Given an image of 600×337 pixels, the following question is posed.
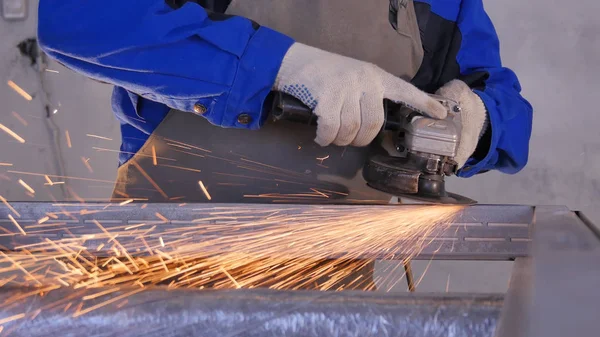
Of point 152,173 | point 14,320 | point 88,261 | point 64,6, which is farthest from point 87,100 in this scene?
point 14,320

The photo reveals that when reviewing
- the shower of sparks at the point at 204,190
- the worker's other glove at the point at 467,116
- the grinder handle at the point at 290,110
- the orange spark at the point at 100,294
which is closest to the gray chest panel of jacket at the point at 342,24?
the worker's other glove at the point at 467,116

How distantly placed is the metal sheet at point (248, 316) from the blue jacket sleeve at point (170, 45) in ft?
1.75

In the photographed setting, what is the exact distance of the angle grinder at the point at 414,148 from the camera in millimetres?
1192

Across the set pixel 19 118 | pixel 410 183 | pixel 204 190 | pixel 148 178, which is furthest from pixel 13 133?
pixel 410 183

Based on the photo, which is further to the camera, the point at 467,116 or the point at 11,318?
the point at 467,116

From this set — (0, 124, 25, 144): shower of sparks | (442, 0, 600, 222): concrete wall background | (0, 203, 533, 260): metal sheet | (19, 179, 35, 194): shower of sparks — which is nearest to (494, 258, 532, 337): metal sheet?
(0, 203, 533, 260): metal sheet

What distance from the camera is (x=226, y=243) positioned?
3.43 feet

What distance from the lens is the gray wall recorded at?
2592 millimetres

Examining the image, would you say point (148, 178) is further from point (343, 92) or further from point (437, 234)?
point (437, 234)

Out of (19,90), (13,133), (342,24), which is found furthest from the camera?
(13,133)

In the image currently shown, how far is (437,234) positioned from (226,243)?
36 cm

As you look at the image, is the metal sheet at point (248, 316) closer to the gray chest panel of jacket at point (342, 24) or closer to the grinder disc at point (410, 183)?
the grinder disc at point (410, 183)

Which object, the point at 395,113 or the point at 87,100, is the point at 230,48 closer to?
the point at 395,113

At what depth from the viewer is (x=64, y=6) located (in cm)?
117
